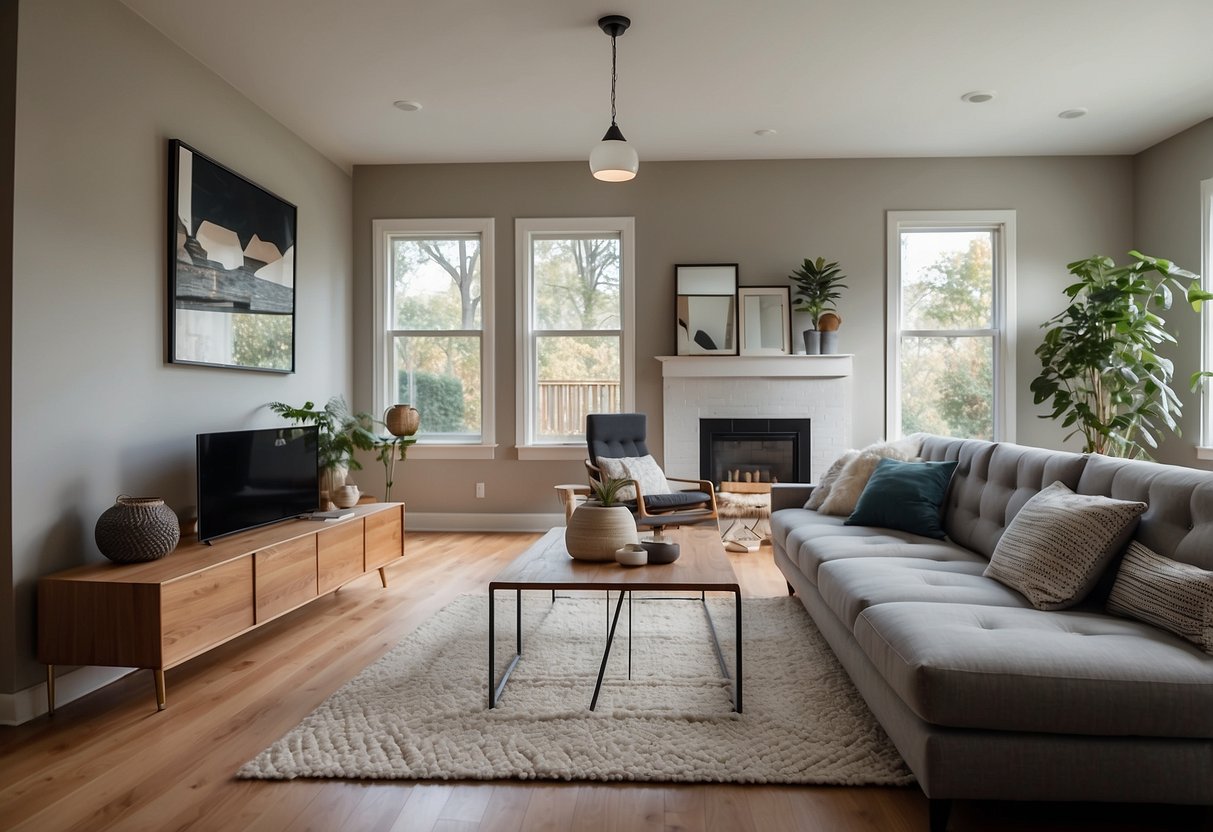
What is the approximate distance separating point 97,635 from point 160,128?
87.9 inches

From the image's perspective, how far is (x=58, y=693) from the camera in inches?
101

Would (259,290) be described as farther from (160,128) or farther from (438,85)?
(438,85)

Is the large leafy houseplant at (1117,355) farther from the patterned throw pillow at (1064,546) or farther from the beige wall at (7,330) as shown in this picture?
the beige wall at (7,330)

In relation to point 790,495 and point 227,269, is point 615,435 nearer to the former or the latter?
point 790,495

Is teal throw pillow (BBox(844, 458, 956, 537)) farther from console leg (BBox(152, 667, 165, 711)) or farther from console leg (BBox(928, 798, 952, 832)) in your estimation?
console leg (BBox(152, 667, 165, 711))

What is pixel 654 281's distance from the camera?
18.6 feet

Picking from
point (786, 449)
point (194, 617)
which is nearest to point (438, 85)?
point (194, 617)

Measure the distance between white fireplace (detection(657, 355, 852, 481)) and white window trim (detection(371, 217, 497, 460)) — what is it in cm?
134

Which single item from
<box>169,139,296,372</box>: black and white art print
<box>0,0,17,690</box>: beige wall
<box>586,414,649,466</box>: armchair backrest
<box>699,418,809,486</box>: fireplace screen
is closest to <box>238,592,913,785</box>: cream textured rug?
<box>0,0,17,690</box>: beige wall

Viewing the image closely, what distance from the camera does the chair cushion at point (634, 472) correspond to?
180 inches

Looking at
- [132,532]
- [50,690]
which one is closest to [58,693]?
[50,690]

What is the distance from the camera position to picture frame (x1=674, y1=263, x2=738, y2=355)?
5.59 m

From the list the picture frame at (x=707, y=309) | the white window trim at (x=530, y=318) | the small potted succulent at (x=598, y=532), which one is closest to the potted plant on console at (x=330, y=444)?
the white window trim at (x=530, y=318)

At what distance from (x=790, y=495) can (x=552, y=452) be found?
2167mm
